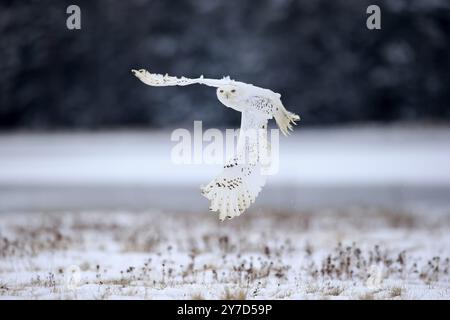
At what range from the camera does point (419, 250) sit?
369 inches

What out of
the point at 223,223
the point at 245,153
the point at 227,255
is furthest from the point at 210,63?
the point at 245,153

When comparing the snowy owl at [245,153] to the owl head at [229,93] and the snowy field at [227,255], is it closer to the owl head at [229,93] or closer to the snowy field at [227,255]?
the owl head at [229,93]

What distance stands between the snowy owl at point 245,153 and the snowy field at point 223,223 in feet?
3.31

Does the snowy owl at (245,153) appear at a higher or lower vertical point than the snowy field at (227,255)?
higher

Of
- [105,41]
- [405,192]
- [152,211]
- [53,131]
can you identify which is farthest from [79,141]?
[405,192]

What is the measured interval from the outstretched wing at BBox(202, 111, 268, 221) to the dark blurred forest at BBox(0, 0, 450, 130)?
56.6 feet

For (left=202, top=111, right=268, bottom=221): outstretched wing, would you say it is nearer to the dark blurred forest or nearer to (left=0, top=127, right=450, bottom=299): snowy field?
(left=0, top=127, right=450, bottom=299): snowy field

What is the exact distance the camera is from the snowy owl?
253 inches

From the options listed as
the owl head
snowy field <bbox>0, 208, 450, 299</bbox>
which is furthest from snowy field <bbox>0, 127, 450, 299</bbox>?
the owl head

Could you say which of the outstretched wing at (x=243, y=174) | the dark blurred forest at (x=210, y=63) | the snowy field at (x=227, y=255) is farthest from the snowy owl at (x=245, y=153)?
the dark blurred forest at (x=210, y=63)

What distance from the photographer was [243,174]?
256 inches

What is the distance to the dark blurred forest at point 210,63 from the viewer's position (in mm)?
23391

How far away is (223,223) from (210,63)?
13133 millimetres
